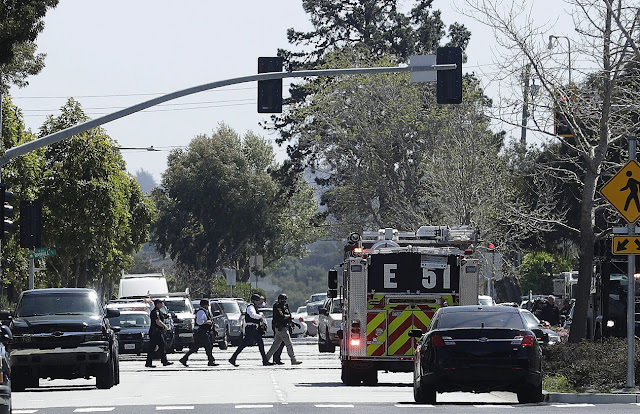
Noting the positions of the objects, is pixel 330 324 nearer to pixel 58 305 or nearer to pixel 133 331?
pixel 133 331

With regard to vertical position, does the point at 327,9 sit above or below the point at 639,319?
above

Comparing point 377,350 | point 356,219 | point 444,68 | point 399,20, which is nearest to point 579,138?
point 444,68

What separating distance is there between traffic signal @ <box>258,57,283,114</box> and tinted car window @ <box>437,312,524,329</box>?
23.2 feet

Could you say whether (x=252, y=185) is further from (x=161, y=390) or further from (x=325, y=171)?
(x=161, y=390)

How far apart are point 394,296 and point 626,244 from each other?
5061mm

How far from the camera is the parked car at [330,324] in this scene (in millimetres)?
42656

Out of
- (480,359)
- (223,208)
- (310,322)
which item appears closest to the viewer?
(480,359)

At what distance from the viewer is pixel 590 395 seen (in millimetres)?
21672

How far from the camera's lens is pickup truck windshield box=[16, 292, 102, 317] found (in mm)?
26922

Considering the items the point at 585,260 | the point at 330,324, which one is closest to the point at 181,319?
the point at 330,324

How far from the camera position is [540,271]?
8562 cm

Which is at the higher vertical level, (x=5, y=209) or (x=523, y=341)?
(x=5, y=209)

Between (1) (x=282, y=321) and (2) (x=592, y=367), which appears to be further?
(1) (x=282, y=321)

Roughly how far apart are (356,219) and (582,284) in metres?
34.1
